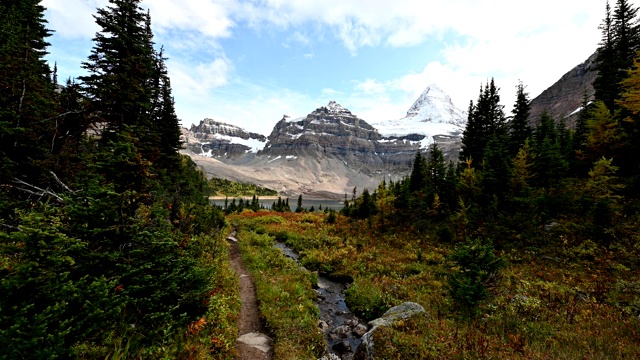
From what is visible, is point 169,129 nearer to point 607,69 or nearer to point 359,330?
point 359,330

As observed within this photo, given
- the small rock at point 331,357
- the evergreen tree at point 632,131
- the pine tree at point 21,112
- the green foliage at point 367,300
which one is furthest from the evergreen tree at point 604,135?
the pine tree at point 21,112

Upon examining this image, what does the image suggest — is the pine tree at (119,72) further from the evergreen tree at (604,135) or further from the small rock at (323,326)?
the evergreen tree at (604,135)

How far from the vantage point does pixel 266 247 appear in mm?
25938

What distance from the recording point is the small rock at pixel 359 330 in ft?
39.6

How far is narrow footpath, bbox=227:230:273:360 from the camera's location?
8.89 meters

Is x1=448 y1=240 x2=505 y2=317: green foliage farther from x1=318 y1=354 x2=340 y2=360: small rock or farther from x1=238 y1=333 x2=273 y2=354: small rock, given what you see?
x1=238 y1=333 x2=273 y2=354: small rock

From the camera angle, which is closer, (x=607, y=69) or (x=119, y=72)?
(x=119, y=72)

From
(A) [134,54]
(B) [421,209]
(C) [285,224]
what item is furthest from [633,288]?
(C) [285,224]

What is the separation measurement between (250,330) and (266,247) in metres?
15.6

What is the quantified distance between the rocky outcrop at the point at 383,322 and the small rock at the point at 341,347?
3.30ft

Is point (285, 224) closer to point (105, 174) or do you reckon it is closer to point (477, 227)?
point (477, 227)

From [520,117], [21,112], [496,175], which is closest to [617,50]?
[520,117]

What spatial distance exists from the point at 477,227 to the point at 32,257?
2962cm

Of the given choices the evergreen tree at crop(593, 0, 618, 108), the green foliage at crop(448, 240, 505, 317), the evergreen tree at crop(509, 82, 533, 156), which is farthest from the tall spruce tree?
the green foliage at crop(448, 240, 505, 317)
